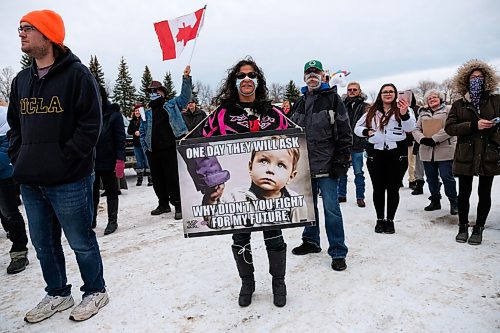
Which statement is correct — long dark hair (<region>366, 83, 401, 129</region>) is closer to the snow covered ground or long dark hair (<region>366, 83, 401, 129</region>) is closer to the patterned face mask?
the patterned face mask

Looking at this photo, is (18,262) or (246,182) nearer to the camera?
(246,182)

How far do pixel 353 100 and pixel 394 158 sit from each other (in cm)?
251

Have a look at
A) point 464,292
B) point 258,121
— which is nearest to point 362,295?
point 464,292

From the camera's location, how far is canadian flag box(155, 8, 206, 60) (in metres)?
5.70

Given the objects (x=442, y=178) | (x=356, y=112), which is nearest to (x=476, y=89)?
(x=442, y=178)

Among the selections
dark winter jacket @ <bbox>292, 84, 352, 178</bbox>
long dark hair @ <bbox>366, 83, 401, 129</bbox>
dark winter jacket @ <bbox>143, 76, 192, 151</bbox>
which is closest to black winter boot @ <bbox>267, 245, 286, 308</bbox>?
dark winter jacket @ <bbox>292, 84, 352, 178</bbox>

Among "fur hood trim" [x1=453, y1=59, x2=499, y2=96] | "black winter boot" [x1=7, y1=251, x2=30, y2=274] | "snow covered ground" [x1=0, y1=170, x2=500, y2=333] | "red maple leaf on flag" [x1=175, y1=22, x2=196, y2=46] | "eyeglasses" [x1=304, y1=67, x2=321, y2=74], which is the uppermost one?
"red maple leaf on flag" [x1=175, y1=22, x2=196, y2=46]

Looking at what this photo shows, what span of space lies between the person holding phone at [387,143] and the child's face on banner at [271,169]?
2521 mm

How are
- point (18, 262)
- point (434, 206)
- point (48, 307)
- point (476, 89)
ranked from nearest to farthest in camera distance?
point (48, 307) → point (18, 262) → point (476, 89) → point (434, 206)

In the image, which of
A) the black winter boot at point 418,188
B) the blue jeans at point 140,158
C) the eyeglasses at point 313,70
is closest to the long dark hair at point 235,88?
the eyeglasses at point 313,70

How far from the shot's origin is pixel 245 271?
10.7 feet

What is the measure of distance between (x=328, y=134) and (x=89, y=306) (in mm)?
2798

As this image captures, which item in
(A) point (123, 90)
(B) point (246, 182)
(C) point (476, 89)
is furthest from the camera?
(A) point (123, 90)

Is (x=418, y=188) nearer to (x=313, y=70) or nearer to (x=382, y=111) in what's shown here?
(x=382, y=111)
